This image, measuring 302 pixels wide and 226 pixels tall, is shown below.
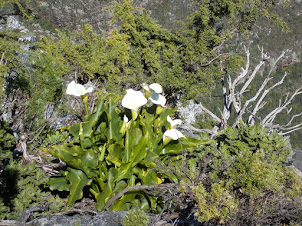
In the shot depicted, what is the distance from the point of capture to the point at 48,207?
217 cm

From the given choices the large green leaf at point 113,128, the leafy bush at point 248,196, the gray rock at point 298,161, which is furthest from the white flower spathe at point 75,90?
the gray rock at point 298,161

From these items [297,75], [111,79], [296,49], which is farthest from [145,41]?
[296,49]

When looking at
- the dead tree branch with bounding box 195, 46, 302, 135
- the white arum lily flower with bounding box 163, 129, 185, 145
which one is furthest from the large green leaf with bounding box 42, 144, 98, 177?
the dead tree branch with bounding box 195, 46, 302, 135

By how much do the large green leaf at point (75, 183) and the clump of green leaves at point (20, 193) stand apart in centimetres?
8

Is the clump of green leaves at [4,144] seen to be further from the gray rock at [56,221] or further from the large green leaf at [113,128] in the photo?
the large green leaf at [113,128]

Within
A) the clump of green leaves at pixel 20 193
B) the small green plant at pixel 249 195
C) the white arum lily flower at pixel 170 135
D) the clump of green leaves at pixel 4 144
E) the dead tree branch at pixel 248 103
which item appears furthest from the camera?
the dead tree branch at pixel 248 103

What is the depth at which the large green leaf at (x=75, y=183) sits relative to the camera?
7.32ft

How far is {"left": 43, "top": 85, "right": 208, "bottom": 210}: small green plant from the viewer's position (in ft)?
7.29

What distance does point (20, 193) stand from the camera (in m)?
2.13

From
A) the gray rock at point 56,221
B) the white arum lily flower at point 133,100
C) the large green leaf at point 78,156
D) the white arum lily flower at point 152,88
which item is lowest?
the gray rock at point 56,221

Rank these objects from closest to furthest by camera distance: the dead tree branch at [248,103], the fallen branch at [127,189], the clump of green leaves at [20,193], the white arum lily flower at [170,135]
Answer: the fallen branch at [127,189] < the clump of green leaves at [20,193] < the white arum lily flower at [170,135] < the dead tree branch at [248,103]

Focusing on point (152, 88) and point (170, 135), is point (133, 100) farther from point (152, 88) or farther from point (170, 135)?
point (170, 135)

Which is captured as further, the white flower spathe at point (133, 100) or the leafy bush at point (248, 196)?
the white flower spathe at point (133, 100)

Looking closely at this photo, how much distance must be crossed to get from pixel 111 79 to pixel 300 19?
82.0ft
